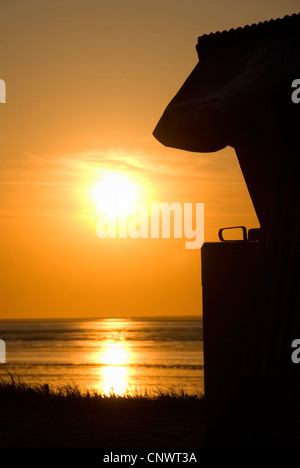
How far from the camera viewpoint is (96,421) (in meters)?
14.4

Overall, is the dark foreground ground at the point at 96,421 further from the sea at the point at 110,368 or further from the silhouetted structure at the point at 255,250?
the sea at the point at 110,368

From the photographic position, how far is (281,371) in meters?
9.26

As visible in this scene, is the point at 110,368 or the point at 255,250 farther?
the point at 110,368

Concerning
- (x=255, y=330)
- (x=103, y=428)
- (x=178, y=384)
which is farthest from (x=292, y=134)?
(x=178, y=384)

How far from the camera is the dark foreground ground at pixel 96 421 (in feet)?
41.3

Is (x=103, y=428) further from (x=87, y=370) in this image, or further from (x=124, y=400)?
(x=87, y=370)

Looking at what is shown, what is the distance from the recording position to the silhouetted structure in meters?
9.20

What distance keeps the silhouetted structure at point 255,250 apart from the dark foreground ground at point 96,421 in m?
3.06

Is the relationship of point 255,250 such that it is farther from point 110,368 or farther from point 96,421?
point 110,368

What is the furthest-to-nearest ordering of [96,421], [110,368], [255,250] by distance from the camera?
[110,368] → [96,421] → [255,250]

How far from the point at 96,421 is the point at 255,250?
647 cm

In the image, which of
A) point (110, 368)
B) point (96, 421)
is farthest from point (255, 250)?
point (110, 368)

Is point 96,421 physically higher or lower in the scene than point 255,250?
lower

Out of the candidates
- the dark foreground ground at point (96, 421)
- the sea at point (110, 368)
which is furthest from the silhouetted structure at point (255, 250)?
the sea at point (110, 368)
